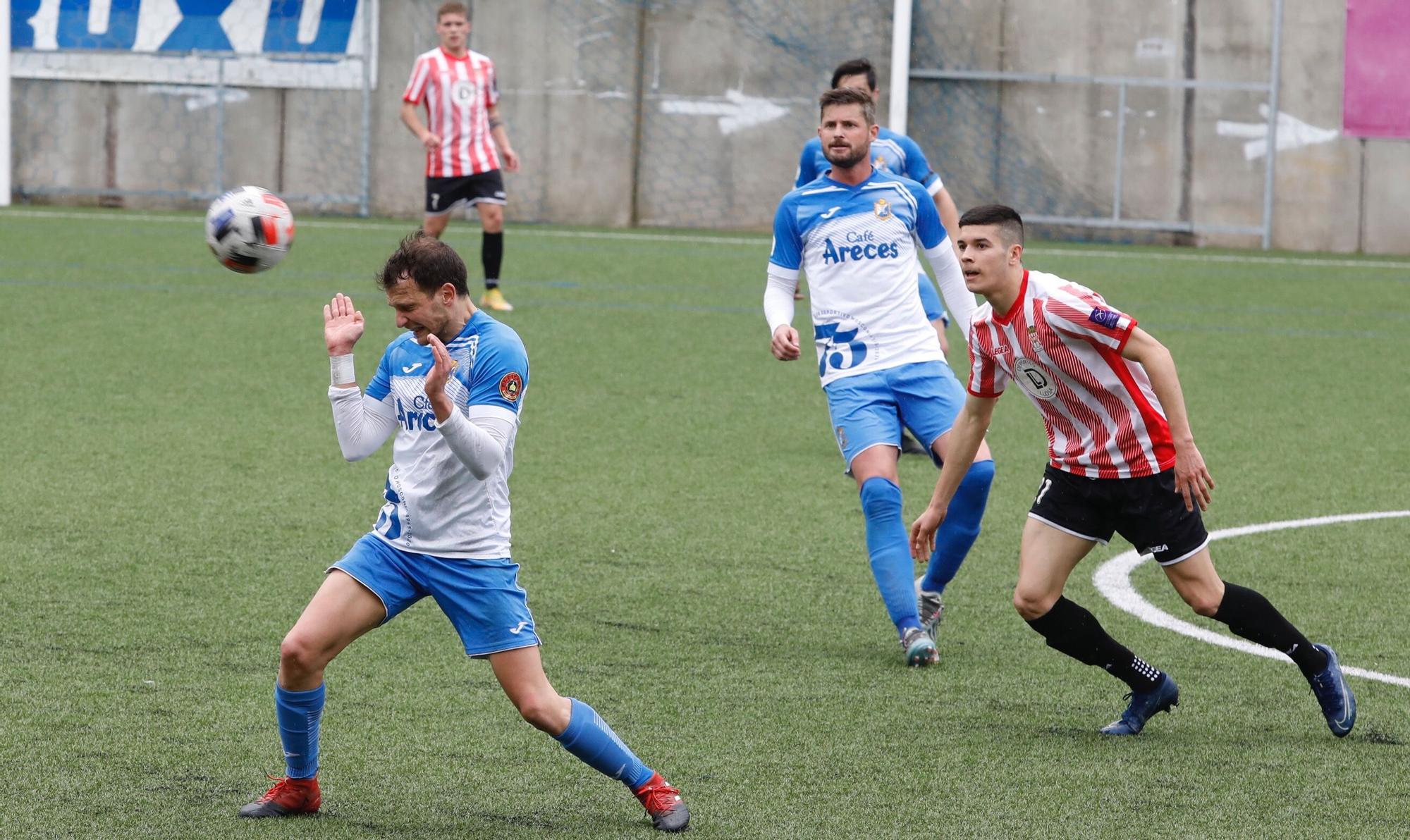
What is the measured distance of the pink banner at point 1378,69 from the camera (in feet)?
70.2

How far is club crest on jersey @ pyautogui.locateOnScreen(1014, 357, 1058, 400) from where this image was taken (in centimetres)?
507

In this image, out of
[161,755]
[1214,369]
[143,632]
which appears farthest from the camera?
[1214,369]

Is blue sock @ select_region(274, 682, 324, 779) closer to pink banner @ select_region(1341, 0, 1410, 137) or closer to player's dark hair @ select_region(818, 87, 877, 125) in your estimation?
player's dark hair @ select_region(818, 87, 877, 125)

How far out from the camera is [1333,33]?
2155cm

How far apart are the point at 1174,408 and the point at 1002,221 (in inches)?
30.3

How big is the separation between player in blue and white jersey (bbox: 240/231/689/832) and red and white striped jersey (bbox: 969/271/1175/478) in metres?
1.56

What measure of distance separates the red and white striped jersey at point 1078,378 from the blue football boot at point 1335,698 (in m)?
0.76

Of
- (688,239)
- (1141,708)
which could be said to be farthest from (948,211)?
(688,239)

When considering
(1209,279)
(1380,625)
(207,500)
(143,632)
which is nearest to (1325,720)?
(1380,625)

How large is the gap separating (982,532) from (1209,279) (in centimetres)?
1154

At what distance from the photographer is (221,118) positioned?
2202cm

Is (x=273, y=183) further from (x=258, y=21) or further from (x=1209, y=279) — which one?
(x=1209, y=279)

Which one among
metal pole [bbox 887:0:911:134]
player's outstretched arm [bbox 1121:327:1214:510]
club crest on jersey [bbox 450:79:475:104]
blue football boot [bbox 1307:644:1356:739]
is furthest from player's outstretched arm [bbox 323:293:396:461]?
metal pole [bbox 887:0:911:134]

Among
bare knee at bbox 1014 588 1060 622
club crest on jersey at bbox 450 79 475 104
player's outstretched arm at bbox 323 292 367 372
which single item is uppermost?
club crest on jersey at bbox 450 79 475 104
